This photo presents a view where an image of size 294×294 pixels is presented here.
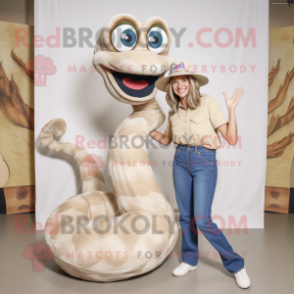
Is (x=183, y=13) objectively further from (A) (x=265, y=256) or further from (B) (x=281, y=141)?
(A) (x=265, y=256)

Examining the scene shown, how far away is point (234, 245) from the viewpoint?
2.25 metres

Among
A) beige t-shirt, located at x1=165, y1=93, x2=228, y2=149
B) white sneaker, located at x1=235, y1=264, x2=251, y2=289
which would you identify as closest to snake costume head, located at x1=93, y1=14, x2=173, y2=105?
beige t-shirt, located at x1=165, y1=93, x2=228, y2=149

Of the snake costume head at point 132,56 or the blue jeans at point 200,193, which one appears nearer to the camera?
the blue jeans at point 200,193

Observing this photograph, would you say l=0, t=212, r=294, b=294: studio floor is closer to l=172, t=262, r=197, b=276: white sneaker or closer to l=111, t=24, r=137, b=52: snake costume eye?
l=172, t=262, r=197, b=276: white sneaker

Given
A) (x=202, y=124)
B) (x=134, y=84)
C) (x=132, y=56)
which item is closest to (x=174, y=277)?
(x=202, y=124)

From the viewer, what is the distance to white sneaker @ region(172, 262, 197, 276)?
1747 millimetres

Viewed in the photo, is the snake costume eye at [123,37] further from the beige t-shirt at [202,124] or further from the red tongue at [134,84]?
the beige t-shirt at [202,124]

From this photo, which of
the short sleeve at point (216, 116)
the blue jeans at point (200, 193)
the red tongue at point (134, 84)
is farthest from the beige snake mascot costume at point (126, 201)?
the short sleeve at point (216, 116)

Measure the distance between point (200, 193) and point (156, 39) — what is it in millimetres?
979

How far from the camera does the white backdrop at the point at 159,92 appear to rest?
8.40 ft

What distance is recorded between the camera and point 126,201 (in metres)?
1.75

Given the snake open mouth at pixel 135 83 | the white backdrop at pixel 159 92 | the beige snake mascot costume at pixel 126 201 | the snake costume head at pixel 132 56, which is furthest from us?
the white backdrop at pixel 159 92

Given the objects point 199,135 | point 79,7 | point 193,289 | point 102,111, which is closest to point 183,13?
point 79,7

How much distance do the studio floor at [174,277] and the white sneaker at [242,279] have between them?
0.03 m
